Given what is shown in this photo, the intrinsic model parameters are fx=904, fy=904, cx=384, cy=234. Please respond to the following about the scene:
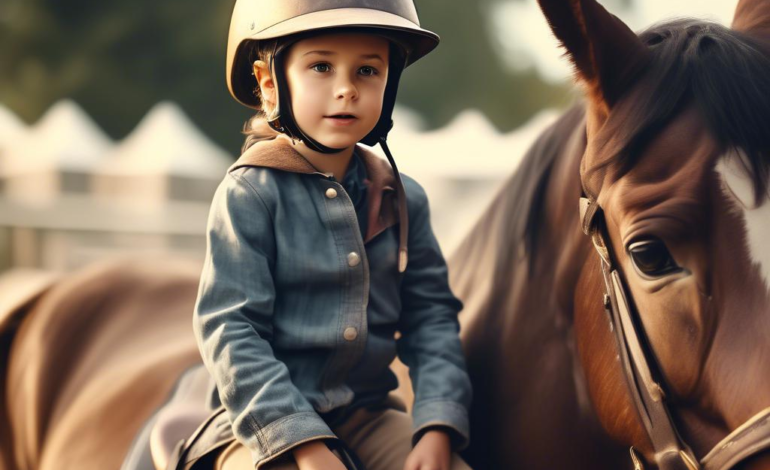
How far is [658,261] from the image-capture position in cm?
101

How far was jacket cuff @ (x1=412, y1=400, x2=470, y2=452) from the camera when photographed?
4.09 ft

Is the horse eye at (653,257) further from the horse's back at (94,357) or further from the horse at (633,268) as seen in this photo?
the horse's back at (94,357)

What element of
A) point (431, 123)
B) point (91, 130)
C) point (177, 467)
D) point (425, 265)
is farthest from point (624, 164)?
point (431, 123)

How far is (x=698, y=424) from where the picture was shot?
101 cm

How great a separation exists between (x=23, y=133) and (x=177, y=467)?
6.56 metres

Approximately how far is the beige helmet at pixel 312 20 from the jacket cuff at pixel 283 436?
0.49m

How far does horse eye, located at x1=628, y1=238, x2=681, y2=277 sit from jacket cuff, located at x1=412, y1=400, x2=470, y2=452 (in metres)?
0.37

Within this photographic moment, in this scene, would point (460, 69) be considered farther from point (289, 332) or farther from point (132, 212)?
point (289, 332)

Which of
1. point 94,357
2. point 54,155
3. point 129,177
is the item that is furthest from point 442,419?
point 54,155

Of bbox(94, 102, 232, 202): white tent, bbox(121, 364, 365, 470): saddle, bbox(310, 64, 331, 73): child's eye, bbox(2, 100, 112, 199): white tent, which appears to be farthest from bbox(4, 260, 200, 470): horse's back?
bbox(94, 102, 232, 202): white tent

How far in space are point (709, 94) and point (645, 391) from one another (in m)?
0.35

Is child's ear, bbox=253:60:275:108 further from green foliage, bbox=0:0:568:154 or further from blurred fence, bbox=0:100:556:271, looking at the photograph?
green foliage, bbox=0:0:568:154

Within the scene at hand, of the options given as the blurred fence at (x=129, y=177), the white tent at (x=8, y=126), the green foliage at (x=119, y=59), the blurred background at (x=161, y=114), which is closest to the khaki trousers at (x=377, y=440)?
the blurred background at (x=161, y=114)

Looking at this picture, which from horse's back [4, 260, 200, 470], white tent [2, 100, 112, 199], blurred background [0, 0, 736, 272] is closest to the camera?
horse's back [4, 260, 200, 470]
